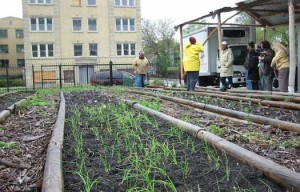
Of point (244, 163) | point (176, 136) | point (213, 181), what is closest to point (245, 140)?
point (176, 136)

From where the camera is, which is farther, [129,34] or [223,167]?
[129,34]

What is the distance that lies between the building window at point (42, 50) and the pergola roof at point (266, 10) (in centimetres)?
2991

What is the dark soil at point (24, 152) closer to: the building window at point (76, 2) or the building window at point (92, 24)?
the building window at point (92, 24)

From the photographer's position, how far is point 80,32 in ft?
153

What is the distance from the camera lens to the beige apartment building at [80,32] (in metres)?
45.1

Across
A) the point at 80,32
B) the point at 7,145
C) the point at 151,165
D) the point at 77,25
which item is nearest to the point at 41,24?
the point at 77,25

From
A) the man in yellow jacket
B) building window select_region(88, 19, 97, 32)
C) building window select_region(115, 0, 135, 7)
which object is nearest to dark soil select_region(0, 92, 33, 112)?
the man in yellow jacket

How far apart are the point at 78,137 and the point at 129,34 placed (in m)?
44.5

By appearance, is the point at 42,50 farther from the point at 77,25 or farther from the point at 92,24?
the point at 92,24

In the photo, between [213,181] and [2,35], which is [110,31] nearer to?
[2,35]

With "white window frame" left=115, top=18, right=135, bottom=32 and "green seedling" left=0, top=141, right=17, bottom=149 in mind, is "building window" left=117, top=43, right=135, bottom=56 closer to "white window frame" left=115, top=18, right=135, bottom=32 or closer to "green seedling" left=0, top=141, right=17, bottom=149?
"white window frame" left=115, top=18, right=135, bottom=32

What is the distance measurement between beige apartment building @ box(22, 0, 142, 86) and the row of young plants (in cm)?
3919

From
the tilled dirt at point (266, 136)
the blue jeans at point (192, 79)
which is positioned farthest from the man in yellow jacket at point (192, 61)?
the tilled dirt at point (266, 136)

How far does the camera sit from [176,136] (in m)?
4.68
